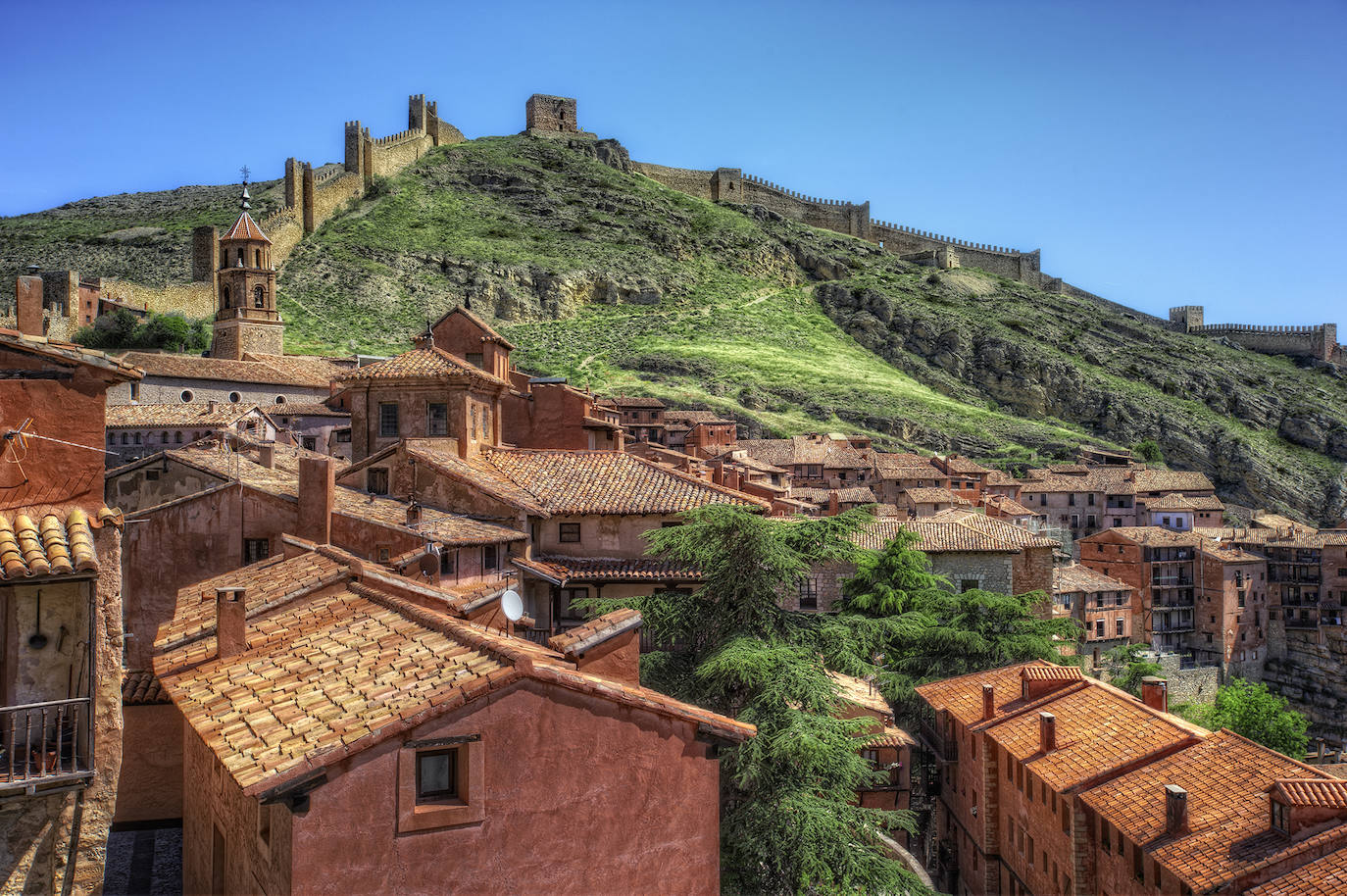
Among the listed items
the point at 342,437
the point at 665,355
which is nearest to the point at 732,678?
the point at 342,437

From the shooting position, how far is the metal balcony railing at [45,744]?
9.69 metres

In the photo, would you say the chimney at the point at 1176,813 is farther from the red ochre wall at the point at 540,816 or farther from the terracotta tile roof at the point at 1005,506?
the terracotta tile roof at the point at 1005,506

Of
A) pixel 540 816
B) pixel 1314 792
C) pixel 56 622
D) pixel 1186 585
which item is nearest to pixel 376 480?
pixel 56 622

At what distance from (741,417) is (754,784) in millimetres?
71630

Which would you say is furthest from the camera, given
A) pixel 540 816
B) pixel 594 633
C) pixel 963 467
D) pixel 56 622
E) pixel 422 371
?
pixel 963 467

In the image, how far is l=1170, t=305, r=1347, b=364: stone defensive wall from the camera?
150125 millimetres

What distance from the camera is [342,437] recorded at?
175 feet

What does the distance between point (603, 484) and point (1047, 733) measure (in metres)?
12.5

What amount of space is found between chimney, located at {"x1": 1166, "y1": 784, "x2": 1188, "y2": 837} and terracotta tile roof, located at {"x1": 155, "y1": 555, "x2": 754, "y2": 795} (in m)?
12.0

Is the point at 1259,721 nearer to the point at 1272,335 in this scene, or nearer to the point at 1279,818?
the point at 1279,818

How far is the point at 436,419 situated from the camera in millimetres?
28312

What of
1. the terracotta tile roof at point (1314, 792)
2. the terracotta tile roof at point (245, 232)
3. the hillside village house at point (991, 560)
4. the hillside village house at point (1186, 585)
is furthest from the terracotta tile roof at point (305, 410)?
the hillside village house at point (1186, 585)

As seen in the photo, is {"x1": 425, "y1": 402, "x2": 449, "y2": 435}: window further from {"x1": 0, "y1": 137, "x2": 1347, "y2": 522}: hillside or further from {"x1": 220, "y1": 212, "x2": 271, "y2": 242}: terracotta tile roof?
{"x1": 0, "y1": 137, "x2": 1347, "y2": 522}: hillside

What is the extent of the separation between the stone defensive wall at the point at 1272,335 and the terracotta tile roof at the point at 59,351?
169 m
